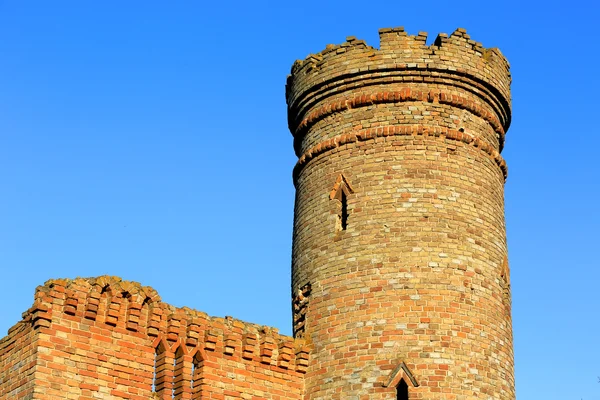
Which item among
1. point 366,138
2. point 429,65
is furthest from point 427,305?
point 429,65

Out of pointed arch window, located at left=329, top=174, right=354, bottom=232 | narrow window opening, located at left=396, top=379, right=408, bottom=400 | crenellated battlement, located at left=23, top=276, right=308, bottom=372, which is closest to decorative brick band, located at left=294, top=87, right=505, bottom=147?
pointed arch window, located at left=329, top=174, right=354, bottom=232

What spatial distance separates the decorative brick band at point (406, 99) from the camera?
16.2m

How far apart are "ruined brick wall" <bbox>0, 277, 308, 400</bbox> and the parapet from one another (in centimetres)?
429

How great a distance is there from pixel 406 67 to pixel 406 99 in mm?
525

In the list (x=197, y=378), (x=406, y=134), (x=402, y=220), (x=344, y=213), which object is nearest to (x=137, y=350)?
(x=197, y=378)

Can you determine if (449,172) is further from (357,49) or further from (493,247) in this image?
(357,49)

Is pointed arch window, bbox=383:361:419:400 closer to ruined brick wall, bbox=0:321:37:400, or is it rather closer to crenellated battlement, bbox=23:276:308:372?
crenellated battlement, bbox=23:276:308:372

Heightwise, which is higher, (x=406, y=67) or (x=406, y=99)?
(x=406, y=67)

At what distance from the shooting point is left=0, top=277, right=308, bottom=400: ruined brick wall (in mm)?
12742

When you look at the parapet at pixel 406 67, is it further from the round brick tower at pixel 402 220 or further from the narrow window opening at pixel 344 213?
the narrow window opening at pixel 344 213

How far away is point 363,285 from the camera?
591 inches

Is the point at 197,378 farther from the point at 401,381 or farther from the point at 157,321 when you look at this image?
the point at 401,381

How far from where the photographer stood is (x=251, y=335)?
14852mm

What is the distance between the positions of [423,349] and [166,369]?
11.9 feet
